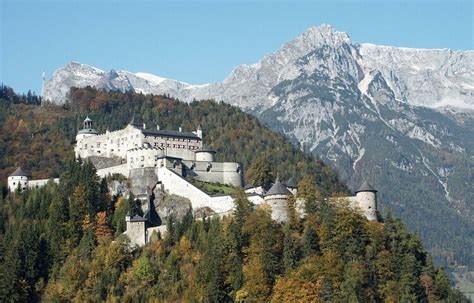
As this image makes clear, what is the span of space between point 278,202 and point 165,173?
63.8ft

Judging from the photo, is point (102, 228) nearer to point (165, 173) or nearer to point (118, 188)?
point (118, 188)

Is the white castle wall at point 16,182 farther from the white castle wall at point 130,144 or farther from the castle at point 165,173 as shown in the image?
the white castle wall at point 130,144

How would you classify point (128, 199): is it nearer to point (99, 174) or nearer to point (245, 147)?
point (99, 174)

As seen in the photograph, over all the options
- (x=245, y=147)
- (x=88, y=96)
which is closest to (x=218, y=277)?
(x=245, y=147)

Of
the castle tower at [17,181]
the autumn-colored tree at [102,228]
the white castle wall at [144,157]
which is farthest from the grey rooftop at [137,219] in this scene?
the castle tower at [17,181]

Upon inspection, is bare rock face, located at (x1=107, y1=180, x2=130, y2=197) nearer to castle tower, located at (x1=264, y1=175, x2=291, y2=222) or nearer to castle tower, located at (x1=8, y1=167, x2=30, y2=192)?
castle tower, located at (x1=8, y1=167, x2=30, y2=192)

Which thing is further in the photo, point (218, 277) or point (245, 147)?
point (245, 147)

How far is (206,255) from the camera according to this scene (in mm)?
93625

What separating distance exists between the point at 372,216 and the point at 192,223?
19474 mm

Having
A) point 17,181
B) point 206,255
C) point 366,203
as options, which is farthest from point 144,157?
point 366,203

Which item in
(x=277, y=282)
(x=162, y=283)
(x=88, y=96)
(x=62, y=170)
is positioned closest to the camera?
(x=277, y=282)

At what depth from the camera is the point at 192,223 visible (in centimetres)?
10094

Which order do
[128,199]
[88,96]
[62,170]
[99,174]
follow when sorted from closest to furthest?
[128,199] < [99,174] < [62,170] < [88,96]

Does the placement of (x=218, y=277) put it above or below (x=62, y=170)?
below
